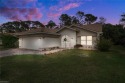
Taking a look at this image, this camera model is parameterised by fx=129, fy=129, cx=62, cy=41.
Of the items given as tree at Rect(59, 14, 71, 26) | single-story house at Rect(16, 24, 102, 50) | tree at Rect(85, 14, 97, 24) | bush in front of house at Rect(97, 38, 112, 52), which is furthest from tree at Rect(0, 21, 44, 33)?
bush in front of house at Rect(97, 38, 112, 52)

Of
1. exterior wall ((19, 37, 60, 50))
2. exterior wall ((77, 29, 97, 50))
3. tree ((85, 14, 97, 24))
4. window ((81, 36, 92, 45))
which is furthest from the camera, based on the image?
tree ((85, 14, 97, 24))

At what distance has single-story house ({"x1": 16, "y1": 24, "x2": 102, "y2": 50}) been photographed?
22047 mm

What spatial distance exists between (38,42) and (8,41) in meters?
9.76

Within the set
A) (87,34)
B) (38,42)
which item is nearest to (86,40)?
(87,34)

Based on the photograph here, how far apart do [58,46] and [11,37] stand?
10759mm

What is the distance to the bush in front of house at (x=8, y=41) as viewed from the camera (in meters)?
27.5

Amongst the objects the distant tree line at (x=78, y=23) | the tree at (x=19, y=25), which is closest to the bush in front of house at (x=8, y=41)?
the distant tree line at (x=78, y=23)

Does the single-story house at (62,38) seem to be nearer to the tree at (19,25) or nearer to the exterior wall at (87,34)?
→ the exterior wall at (87,34)

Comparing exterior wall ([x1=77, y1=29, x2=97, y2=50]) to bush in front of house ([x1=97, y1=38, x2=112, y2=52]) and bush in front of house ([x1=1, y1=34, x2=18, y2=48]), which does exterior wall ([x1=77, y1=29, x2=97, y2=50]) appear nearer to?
bush in front of house ([x1=97, y1=38, x2=112, y2=52])

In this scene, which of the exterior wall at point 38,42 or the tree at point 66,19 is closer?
the exterior wall at point 38,42

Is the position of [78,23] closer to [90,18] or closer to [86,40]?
[90,18]

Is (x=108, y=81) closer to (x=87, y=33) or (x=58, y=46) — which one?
(x=87, y=33)

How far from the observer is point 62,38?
25266 millimetres

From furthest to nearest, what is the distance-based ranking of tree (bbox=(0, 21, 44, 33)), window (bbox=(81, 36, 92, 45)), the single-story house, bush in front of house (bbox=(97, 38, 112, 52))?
1. tree (bbox=(0, 21, 44, 33))
2. window (bbox=(81, 36, 92, 45))
3. the single-story house
4. bush in front of house (bbox=(97, 38, 112, 52))
